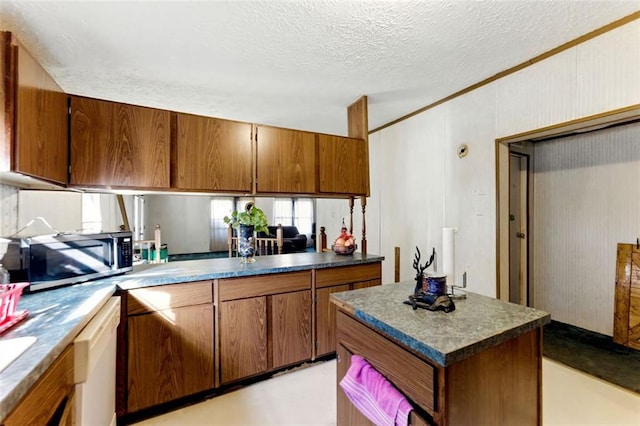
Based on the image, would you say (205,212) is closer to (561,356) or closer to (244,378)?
(244,378)

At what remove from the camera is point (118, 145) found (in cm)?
198

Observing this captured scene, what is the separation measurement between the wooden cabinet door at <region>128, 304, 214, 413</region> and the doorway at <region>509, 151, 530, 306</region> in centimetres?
328

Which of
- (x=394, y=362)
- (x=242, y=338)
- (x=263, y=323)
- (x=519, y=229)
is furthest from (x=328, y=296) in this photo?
(x=519, y=229)

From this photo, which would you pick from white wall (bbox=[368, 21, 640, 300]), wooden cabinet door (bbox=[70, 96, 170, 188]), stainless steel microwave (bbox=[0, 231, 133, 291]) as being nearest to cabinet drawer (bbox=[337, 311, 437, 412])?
stainless steel microwave (bbox=[0, 231, 133, 291])

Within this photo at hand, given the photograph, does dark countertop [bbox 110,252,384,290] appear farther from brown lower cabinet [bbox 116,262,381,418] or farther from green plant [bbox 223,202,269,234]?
green plant [bbox 223,202,269,234]

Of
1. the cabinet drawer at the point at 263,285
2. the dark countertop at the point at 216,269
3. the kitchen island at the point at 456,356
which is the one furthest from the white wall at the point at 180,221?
the kitchen island at the point at 456,356

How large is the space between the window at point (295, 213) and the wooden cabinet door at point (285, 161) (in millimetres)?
7006

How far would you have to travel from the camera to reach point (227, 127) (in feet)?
7.73

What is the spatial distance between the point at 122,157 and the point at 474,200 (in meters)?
3.06

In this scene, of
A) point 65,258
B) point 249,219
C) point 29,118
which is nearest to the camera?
point 29,118

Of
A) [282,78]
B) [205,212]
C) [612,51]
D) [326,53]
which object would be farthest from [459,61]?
[205,212]

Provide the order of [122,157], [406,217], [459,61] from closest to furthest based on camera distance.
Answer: [122,157]
[459,61]
[406,217]

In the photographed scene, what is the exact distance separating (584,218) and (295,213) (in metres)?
8.16

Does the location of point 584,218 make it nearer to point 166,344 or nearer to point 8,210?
point 166,344
